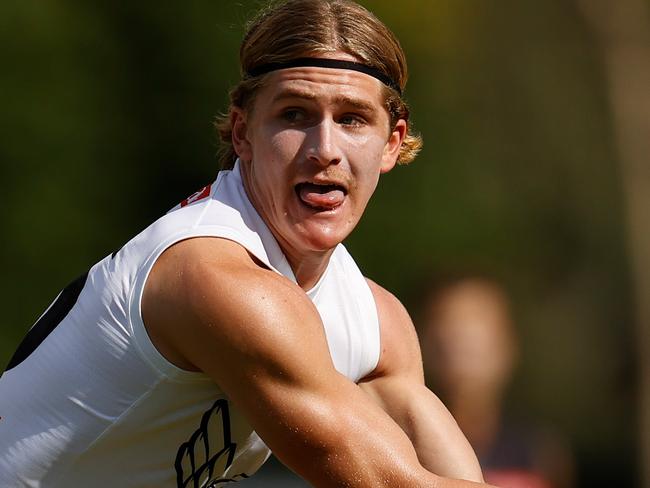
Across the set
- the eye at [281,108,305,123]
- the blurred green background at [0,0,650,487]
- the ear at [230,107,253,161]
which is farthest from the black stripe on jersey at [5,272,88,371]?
the blurred green background at [0,0,650,487]

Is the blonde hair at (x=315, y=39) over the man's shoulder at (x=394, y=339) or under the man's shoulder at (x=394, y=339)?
over

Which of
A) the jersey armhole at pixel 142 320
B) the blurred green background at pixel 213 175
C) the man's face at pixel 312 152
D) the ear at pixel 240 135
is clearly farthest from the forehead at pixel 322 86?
the blurred green background at pixel 213 175

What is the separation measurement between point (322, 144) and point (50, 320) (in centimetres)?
94

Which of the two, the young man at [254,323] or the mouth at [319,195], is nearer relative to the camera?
the young man at [254,323]

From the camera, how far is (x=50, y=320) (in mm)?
4059

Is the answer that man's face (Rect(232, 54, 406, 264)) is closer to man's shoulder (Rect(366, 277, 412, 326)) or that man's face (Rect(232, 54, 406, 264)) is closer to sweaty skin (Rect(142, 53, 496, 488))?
sweaty skin (Rect(142, 53, 496, 488))

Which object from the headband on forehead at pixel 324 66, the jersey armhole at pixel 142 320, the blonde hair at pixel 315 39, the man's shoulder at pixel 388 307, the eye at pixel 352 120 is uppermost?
the blonde hair at pixel 315 39

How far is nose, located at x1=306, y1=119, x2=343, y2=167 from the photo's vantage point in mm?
3961

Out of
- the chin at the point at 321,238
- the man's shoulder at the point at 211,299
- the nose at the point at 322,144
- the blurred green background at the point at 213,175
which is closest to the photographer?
the man's shoulder at the point at 211,299

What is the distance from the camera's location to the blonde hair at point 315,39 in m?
4.05

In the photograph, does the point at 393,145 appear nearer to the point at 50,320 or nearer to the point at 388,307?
the point at 388,307

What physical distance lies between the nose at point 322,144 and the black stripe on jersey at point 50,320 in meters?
0.75

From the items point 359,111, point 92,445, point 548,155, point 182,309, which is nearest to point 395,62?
point 359,111

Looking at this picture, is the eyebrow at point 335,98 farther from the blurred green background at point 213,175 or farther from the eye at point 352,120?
the blurred green background at point 213,175
